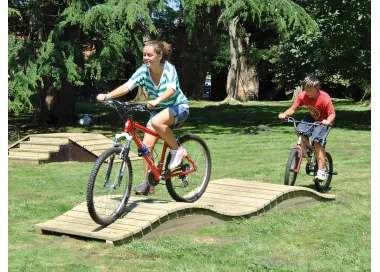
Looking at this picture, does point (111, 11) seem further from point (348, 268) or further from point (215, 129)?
point (348, 268)

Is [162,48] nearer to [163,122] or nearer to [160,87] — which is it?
[160,87]

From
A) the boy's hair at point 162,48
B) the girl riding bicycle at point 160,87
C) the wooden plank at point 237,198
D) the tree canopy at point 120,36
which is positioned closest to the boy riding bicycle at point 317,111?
the wooden plank at point 237,198

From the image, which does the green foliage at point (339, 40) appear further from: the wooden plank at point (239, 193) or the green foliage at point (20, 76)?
the wooden plank at point (239, 193)

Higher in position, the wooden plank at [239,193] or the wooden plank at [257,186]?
the wooden plank at [257,186]

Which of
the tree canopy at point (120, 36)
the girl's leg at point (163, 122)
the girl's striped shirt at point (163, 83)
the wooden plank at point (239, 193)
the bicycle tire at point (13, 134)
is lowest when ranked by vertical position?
the bicycle tire at point (13, 134)

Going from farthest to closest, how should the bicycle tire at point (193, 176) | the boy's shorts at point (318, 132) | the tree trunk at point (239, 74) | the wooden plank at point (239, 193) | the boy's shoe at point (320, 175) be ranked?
the tree trunk at point (239, 74), the boy's shoe at point (320, 175), the boy's shorts at point (318, 132), the wooden plank at point (239, 193), the bicycle tire at point (193, 176)

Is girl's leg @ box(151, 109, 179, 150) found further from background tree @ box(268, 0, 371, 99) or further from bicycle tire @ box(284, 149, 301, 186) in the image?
background tree @ box(268, 0, 371, 99)

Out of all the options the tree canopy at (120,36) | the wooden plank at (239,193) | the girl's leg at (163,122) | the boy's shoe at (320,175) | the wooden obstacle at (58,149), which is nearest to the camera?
the girl's leg at (163,122)

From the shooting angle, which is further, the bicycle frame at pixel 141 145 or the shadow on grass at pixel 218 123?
the shadow on grass at pixel 218 123

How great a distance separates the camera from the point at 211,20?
90.2 ft

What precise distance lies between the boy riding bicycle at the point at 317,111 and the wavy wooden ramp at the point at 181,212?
3.46 feet

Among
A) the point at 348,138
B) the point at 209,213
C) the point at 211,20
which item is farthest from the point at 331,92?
the point at 209,213

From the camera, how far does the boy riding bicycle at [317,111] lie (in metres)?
9.20

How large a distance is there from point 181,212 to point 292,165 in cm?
311
